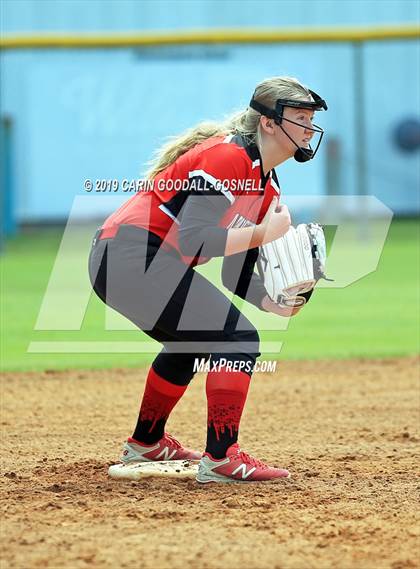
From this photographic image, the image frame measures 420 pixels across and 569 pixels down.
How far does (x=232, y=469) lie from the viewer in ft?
13.4

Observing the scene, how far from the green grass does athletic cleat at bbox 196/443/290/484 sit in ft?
11.3

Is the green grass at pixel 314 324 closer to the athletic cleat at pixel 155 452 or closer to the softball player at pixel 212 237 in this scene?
the athletic cleat at pixel 155 452

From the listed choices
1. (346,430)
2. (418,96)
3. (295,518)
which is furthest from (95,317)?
(418,96)

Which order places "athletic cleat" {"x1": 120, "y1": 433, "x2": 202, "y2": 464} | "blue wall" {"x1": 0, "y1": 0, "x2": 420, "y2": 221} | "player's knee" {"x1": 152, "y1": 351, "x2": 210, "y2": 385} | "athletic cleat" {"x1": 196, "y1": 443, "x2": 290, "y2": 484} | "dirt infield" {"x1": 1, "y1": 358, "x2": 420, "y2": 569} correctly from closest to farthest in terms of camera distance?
"dirt infield" {"x1": 1, "y1": 358, "x2": 420, "y2": 569} → "athletic cleat" {"x1": 196, "y1": 443, "x2": 290, "y2": 484} → "player's knee" {"x1": 152, "y1": 351, "x2": 210, "y2": 385} → "athletic cleat" {"x1": 120, "y1": 433, "x2": 202, "y2": 464} → "blue wall" {"x1": 0, "y1": 0, "x2": 420, "y2": 221}

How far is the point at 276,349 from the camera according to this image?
25.8ft

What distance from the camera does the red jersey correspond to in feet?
12.7

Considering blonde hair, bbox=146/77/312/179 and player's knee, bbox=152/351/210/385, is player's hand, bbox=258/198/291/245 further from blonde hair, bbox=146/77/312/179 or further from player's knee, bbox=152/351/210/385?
player's knee, bbox=152/351/210/385

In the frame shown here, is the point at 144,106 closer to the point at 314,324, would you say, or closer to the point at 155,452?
the point at 314,324

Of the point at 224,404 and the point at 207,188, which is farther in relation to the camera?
the point at 224,404

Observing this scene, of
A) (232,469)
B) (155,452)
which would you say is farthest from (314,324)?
(232,469)

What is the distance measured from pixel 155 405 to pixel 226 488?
0.52 metres

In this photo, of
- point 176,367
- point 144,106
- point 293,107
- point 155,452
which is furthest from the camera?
point 144,106

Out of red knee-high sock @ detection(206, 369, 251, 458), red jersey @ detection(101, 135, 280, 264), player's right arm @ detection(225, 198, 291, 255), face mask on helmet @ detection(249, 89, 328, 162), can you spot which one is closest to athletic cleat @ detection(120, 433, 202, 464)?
red knee-high sock @ detection(206, 369, 251, 458)

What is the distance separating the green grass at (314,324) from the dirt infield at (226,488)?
1.01 m
